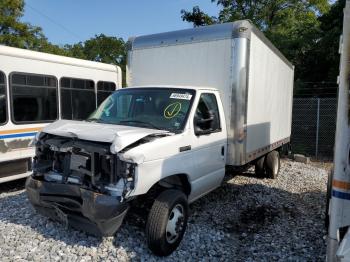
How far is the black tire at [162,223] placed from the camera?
4.16 meters

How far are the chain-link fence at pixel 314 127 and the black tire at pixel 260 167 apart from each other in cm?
587

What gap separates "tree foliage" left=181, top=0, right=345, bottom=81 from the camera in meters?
17.0

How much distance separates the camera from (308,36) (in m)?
17.9

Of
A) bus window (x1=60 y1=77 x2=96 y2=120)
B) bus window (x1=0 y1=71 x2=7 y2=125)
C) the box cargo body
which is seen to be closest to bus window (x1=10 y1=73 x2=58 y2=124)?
bus window (x1=0 y1=71 x2=7 y2=125)

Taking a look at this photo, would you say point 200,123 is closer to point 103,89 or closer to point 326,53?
point 103,89

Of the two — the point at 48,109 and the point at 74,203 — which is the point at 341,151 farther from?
the point at 48,109

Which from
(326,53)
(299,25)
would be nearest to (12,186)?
(326,53)

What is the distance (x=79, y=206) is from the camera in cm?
407

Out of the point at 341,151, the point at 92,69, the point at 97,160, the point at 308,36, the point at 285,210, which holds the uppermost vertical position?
the point at 308,36

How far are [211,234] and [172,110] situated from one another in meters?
1.93

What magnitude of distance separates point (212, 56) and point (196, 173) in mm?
2206

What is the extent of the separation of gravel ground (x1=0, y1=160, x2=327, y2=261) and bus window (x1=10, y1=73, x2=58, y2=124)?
1.67 metres

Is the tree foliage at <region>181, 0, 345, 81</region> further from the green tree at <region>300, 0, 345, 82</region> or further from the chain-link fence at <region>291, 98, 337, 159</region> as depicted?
the chain-link fence at <region>291, 98, 337, 159</region>

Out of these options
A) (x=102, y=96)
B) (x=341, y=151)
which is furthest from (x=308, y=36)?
(x=341, y=151)
